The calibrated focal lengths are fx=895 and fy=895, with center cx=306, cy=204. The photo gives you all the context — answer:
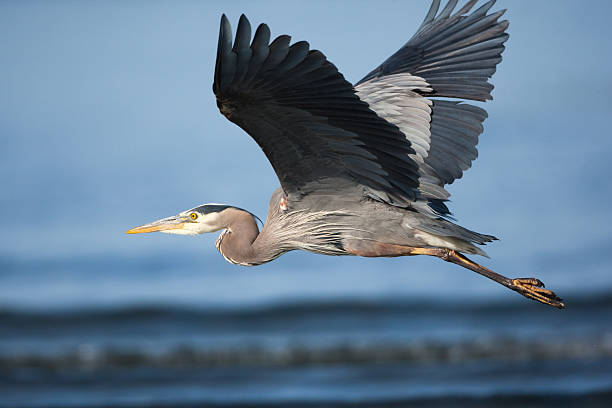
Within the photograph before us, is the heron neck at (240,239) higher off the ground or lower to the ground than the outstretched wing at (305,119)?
lower

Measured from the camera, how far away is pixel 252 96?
4984 millimetres

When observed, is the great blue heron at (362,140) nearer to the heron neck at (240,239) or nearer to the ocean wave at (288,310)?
the heron neck at (240,239)

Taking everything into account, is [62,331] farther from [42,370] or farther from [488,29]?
[488,29]

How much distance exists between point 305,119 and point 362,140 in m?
0.42

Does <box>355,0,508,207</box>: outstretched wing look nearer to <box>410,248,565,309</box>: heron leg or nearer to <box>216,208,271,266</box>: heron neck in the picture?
<box>410,248,565,309</box>: heron leg

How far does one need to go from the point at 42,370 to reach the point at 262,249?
15.6ft

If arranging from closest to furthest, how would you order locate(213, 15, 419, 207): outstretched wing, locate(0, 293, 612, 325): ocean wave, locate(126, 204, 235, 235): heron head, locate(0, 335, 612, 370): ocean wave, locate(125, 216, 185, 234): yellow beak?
1. locate(213, 15, 419, 207): outstretched wing
2. locate(126, 204, 235, 235): heron head
3. locate(125, 216, 185, 234): yellow beak
4. locate(0, 335, 612, 370): ocean wave
5. locate(0, 293, 612, 325): ocean wave

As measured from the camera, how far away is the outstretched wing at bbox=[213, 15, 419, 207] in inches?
185

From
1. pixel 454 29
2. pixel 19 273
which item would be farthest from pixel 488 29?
pixel 19 273

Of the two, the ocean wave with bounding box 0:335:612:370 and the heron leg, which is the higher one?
the heron leg

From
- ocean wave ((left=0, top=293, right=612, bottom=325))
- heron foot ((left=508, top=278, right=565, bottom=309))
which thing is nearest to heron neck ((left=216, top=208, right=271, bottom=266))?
heron foot ((left=508, top=278, right=565, bottom=309))

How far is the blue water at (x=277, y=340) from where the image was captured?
29.6ft

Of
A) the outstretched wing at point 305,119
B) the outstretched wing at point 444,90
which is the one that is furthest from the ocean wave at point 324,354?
the outstretched wing at point 305,119

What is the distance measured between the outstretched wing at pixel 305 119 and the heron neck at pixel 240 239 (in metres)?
0.63
